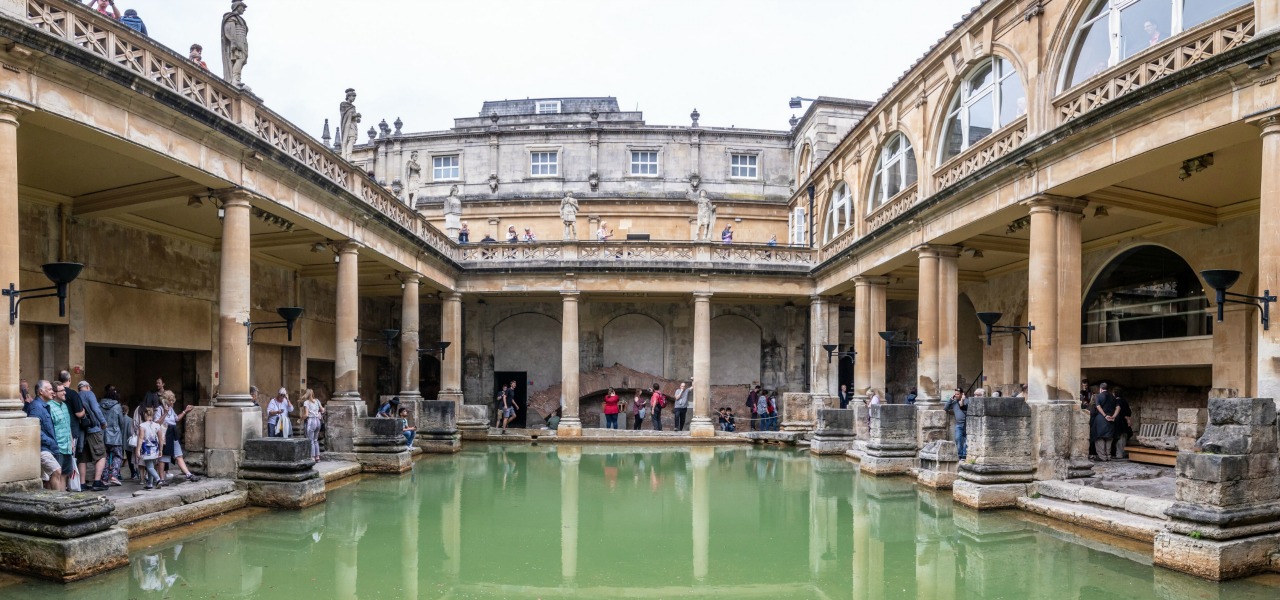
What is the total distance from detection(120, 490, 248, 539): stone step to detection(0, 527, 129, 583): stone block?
858 millimetres

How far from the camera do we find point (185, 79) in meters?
11.1

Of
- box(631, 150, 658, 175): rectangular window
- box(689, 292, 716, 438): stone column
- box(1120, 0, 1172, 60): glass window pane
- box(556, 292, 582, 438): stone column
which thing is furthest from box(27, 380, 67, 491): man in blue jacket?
box(631, 150, 658, 175): rectangular window

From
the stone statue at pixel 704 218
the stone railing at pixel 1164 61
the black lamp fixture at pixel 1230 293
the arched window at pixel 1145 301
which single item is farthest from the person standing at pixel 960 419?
the stone statue at pixel 704 218

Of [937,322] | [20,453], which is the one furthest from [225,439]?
[937,322]

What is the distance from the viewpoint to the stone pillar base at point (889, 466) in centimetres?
1606

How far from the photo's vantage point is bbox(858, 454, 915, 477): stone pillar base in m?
16.1

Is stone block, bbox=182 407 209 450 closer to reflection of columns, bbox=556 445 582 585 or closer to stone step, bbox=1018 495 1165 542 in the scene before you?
reflection of columns, bbox=556 445 582 585

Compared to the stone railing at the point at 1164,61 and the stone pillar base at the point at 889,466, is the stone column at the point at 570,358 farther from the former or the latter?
the stone railing at the point at 1164,61

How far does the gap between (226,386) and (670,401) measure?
18987 mm

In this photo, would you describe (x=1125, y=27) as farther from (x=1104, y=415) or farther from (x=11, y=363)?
(x=11, y=363)

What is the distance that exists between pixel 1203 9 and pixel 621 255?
55.1 ft

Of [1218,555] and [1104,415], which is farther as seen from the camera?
[1104,415]

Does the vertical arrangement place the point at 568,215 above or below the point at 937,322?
above

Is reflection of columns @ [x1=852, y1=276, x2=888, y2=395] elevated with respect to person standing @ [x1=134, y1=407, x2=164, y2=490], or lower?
elevated
